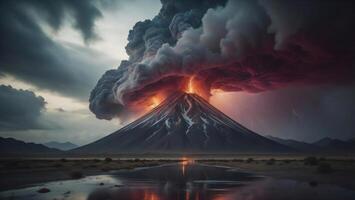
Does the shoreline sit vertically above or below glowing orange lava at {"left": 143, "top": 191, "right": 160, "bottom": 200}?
above

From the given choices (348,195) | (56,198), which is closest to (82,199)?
(56,198)

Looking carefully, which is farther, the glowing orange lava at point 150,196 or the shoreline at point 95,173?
the shoreline at point 95,173

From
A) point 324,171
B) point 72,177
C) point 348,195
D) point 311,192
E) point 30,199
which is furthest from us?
point 324,171

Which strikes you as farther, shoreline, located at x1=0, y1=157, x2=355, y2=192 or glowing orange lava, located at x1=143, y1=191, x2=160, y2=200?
shoreline, located at x1=0, y1=157, x2=355, y2=192

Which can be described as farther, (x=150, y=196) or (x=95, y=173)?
(x=95, y=173)

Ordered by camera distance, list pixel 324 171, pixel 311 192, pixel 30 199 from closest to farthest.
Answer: pixel 30 199 < pixel 311 192 < pixel 324 171

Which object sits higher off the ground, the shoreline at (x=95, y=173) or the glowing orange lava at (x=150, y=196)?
the shoreline at (x=95, y=173)

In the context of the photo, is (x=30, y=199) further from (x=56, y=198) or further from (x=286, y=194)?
(x=286, y=194)

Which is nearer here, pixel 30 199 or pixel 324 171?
pixel 30 199

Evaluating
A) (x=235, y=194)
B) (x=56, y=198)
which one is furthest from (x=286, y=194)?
(x=56, y=198)

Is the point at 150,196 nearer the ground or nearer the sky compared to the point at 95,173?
nearer the ground
